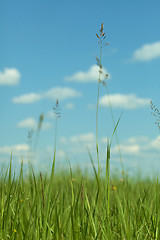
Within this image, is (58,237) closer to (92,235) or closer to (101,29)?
(92,235)

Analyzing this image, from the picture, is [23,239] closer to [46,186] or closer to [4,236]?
[4,236]

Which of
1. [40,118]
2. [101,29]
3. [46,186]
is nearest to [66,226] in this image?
[46,186]

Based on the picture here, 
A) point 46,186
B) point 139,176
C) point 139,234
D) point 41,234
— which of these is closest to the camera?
point 41,234

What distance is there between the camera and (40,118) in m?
3.17

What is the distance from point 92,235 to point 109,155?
68 centimetres

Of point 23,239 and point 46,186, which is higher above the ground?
point 46,186

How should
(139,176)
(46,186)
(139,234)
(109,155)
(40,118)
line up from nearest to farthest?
1. (109,155)
2. (139,234)
3. (46,186)
4. (40,118)
5. (139,176)

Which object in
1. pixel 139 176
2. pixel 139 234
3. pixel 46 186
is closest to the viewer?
pixel 139 234

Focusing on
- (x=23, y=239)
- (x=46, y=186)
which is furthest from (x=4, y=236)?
(x=46, y=186)

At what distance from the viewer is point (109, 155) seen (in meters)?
2.04

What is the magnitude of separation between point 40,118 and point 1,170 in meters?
0.81

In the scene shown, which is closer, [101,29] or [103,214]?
[101,29]

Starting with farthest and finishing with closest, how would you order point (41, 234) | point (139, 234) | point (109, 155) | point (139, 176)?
point (139, 176) < point (139, 234) < point (41, 234) < point (109, 155)

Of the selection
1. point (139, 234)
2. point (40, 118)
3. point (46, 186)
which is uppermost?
point (40, 118)
